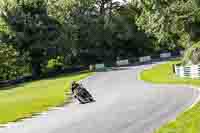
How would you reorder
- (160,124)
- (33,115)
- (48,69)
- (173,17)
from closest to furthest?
(160,124) < (33,115) < (173,17) < (48,69)

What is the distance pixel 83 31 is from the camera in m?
85.1

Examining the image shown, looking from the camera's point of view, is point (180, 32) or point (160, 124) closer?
point (160, 124)

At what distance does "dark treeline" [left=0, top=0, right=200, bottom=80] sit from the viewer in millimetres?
56878

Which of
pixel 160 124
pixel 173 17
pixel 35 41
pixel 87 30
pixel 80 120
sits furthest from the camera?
pixel 87 30

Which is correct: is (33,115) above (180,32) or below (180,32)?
below

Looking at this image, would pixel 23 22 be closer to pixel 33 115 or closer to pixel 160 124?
pixel 33 115

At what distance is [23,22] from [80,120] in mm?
55080

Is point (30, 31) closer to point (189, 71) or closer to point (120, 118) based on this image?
point (189, 71)

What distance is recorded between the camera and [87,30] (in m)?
85.1

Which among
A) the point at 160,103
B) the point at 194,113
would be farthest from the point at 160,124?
the point at 160,103

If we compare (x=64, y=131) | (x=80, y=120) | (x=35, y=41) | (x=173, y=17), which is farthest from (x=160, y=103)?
(x=35, y=41)

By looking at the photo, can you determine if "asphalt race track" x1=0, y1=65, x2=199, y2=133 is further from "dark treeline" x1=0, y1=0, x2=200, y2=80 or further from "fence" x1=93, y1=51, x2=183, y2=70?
"fence" x1=93, y1=51, x2=183, y2=70

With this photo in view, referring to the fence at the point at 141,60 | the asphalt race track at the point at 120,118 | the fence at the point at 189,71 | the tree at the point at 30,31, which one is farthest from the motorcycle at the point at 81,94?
the fence at the point at 141,60

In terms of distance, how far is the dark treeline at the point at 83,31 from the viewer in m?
56.9
